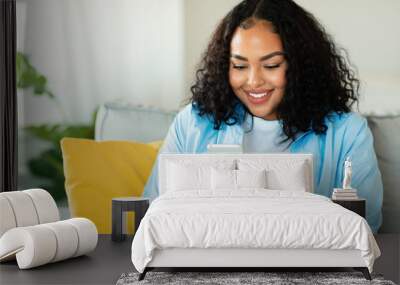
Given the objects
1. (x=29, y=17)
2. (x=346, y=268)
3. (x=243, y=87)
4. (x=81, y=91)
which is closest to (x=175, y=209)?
(x=346, y=268)

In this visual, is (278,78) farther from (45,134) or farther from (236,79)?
(45,134)

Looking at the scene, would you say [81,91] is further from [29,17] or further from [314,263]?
[314,263]

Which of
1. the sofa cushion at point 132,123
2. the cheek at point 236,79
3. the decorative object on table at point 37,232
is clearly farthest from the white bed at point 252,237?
the sofa cushion at point 132,123

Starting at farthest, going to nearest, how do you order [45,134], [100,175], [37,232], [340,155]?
[45,134] < [100,175] < [340,155] < [37,232]

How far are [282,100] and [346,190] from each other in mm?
954

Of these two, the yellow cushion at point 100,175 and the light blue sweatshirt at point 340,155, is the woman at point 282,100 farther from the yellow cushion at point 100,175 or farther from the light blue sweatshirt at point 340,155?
the yellow cushion at point 100,175

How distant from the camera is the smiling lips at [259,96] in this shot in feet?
20.1

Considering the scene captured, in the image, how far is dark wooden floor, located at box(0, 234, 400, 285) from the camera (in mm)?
4453

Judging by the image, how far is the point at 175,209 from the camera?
4422 millimetres

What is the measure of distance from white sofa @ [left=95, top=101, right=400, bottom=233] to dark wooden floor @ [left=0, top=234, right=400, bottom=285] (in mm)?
626

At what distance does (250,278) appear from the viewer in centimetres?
437

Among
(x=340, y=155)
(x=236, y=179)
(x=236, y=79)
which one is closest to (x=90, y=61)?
(x=236, y=79)

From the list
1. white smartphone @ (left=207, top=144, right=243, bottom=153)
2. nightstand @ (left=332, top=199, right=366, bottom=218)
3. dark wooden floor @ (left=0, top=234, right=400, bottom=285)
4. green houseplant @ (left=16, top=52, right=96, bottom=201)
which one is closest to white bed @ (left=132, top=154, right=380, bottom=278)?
dark wooden floor @ (left=0, top=234, right=400, bottom=285)

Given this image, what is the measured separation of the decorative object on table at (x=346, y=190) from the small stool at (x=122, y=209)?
1402mm
